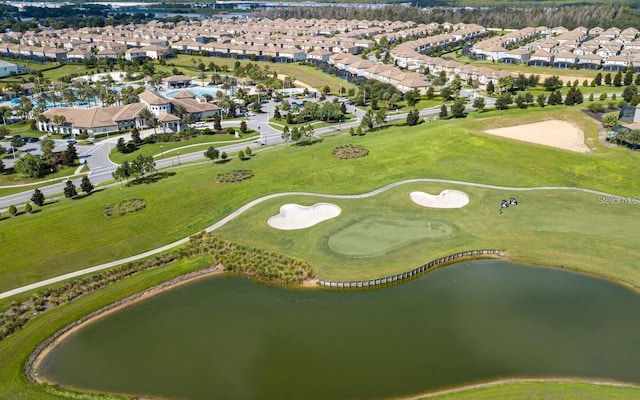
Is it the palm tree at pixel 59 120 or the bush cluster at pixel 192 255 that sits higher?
the palm tree at pixel 59 120

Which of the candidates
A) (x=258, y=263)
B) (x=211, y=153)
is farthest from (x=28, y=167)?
(x=258, y=263)

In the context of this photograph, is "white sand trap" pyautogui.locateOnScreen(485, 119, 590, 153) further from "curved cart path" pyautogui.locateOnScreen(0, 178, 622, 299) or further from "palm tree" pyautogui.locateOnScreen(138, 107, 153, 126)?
"palm tree" pyautogui.locateOnScreen(138, 107, 153, 126)

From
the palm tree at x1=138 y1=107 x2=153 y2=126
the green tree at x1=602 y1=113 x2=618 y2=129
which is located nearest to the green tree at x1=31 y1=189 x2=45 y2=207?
the palm tree at x1=138 y1=107 x2=153 y2=126

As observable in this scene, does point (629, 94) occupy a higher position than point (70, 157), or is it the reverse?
point (629, 94)

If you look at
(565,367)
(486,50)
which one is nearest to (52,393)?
(565,367)

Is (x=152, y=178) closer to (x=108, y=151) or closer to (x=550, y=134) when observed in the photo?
(x=108, y=151)

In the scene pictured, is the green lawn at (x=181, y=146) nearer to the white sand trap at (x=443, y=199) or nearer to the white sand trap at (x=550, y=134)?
the white sand trap at (x=443, y=199)

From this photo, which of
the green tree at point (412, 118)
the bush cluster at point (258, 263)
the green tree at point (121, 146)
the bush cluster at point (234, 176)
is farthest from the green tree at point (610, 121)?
the green tree at point (121, 146)

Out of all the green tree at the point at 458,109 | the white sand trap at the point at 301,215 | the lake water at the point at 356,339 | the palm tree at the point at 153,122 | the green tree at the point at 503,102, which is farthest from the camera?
the green tree at the point at 503,102
